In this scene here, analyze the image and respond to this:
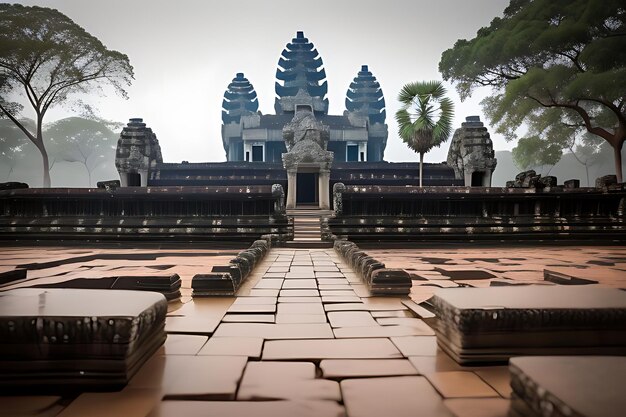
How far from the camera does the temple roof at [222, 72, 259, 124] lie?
39.7 meters

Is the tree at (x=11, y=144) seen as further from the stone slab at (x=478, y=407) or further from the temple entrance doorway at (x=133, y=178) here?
the stone slab at (x=478, y=407)

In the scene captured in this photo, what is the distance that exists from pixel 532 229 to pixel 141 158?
16115 millimetres

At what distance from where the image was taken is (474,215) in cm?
1023

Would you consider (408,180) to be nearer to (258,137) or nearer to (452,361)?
(258,137)

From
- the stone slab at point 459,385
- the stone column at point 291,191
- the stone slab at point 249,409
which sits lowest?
the stone slab at point 459,385

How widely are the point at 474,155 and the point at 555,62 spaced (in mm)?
6700

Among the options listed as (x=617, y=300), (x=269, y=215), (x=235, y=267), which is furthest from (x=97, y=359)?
(x=269, y=215)

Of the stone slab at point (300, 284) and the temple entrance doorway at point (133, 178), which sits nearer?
the stone slab at point (300, 284)

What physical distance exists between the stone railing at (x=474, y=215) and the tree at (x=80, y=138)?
41648 millimetres

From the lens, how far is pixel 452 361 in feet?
7.16

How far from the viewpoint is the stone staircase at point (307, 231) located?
8.92 metres

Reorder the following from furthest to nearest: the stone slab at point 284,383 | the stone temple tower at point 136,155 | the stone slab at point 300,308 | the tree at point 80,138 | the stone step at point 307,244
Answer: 1. the tree at point 80,138
2. the stone temple tower at point 136,155
3. the stone step at point 307,244
4. the stone slab at point 300,308
5. the stone slab at point 284,383

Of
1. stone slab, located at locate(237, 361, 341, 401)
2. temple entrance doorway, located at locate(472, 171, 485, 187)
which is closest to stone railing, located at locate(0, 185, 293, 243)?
stone slab, located at locate(237, 361, 341, 401)

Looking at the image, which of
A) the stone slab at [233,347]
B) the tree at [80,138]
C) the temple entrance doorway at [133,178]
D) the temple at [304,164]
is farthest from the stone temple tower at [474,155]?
the tree at [80,138]
